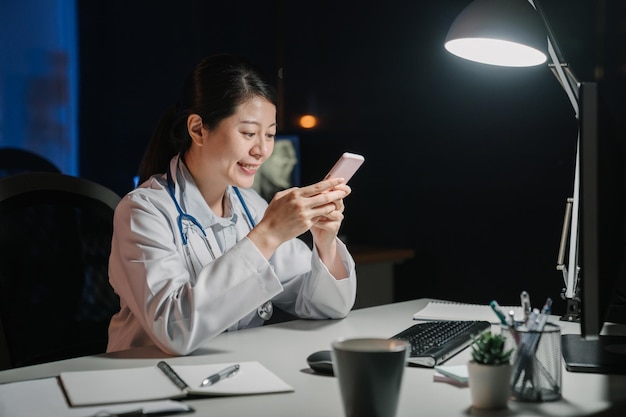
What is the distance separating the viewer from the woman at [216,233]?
136cm

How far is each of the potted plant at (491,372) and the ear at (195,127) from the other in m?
0.93

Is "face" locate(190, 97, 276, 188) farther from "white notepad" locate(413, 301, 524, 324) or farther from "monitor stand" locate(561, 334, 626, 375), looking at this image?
"monitor stand" locate(561, 334, 626, 375)

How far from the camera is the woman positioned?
4.45 ft

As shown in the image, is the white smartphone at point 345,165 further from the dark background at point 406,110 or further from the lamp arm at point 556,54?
the dark background at point 406,110

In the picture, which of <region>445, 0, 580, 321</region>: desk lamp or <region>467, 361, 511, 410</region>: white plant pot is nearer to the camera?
<region>467, 361, 511, 410</region>: white plant pot

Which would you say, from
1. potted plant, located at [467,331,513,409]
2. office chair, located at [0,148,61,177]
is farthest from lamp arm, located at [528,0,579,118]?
office chair, located at [0,148,61,177]

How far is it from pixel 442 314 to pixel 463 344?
12.2 inches

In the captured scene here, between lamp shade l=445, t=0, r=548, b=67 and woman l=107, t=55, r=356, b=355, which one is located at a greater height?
lamp shade l=445, t=0, r=548, b=67

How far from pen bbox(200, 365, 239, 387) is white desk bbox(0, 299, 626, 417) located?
0.04 m

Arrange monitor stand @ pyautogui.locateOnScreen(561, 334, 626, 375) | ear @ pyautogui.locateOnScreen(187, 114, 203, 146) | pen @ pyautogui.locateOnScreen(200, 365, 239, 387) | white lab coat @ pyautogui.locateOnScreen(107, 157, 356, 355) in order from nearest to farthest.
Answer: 1. pen @ pyautogui.locateOnScreen(200, 365, 239, 387)
2. monitor stand @ pyautogui.locateOnScreen(561, 334, 626, 375)
3. white lab coat @ pyautogui.locateOnScreen(107, 157, 356, 355)
4. ear @ pyautogui.locateOnScreen(187, 114, 203, 146)

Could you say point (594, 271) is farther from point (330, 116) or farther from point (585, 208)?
point (330, 116)

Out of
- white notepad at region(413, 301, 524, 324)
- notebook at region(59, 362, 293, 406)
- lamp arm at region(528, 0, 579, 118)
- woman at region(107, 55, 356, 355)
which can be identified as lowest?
notebook at region(59, 362, 293, 406)

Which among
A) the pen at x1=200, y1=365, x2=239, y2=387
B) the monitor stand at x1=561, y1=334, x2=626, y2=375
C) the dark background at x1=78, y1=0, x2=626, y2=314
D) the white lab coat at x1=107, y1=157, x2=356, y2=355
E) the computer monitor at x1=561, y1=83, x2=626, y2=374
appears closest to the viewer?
the computer monitor at x1=561, y1=83, x2=626, y2=374

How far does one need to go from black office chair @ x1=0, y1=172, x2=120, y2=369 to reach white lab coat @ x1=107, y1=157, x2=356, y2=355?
67mm
